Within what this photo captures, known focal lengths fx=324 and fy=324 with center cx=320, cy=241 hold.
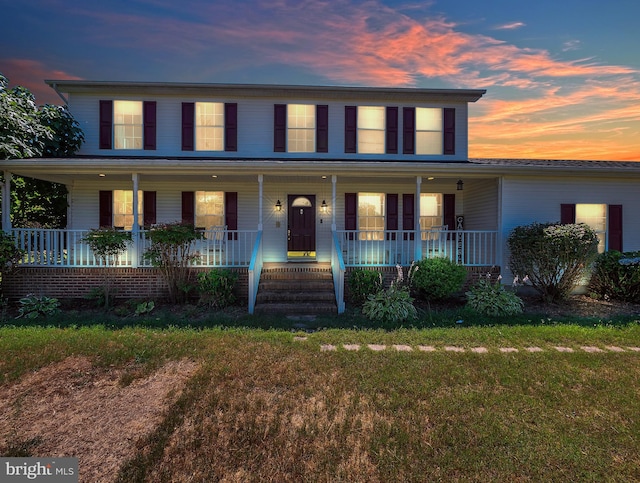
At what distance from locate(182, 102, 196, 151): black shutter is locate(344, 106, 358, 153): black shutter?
17.1 feet

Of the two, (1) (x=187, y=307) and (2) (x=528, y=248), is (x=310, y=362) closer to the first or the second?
(1) (x=187, y=307)

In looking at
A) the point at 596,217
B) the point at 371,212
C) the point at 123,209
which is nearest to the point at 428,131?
the point at 371,212

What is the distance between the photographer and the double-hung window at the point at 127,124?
11.0 meters

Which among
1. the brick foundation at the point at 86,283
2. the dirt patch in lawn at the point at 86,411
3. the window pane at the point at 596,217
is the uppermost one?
the window pane at the point at 596,217

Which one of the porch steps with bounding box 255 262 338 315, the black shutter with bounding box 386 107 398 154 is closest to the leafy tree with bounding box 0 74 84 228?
the porch steps with bounding box 255 262 338 315

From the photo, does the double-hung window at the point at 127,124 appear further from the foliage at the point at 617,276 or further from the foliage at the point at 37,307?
the foliage at the point at 617,276

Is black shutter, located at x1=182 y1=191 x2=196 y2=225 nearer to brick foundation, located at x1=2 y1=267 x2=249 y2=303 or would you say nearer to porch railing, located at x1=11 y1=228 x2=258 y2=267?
porch railing, located at x1=11 y1=228 x2=258 y2=267

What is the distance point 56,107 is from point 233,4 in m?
6.66

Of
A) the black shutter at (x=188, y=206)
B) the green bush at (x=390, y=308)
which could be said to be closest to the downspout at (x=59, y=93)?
the black shutter at (x=188, y=206)

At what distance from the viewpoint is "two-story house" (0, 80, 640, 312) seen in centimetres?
984

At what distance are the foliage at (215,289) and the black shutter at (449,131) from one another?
28.5 ft

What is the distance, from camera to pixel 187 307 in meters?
7.93

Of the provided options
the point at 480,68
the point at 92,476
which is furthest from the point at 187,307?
the point at 480,68

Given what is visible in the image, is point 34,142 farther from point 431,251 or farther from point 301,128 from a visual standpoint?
point 431,251
